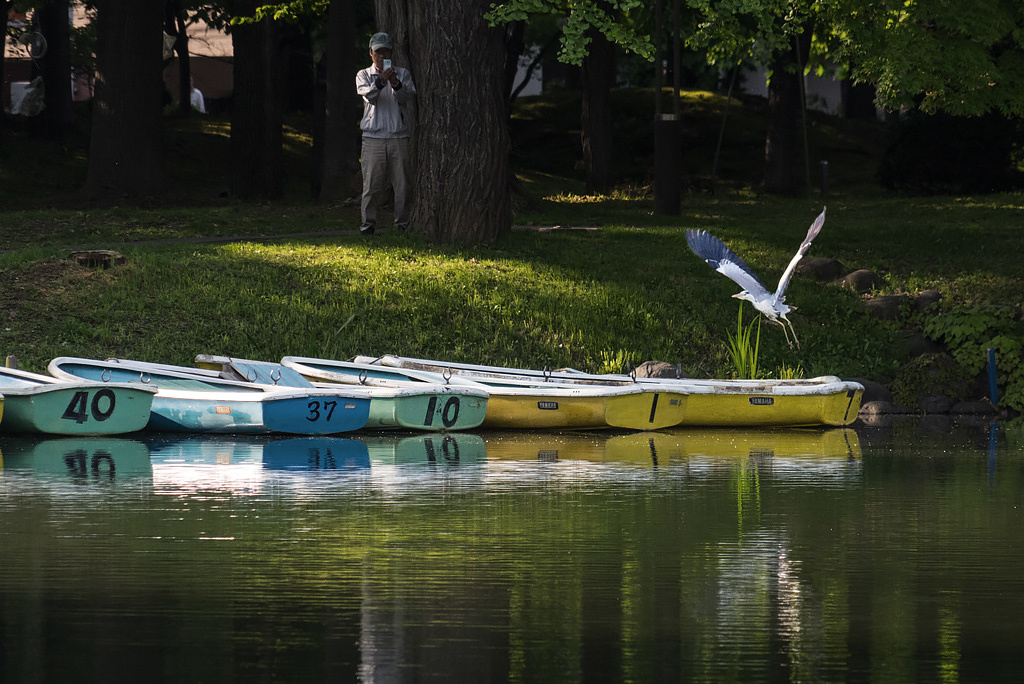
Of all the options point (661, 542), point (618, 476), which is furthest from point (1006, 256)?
point (661, 542)

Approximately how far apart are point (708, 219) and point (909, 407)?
866cm

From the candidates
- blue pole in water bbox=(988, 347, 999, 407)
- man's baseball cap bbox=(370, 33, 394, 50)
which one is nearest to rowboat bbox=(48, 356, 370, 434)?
man's baseball cap bbox=(370, 33, 394, 50)

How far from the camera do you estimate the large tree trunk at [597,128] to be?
1213 inches

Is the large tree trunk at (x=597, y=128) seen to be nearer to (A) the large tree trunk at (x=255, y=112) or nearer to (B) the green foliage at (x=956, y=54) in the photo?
(A) the large tree trunk at (x=255, y=112)

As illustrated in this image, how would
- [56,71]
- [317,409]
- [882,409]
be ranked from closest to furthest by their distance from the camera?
[317,409] → [882,409] → [56,71]

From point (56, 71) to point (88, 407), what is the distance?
2347 cm

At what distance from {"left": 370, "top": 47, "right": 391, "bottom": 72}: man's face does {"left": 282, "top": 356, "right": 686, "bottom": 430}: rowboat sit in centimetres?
583

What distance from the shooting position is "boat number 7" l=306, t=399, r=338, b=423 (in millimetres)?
11805

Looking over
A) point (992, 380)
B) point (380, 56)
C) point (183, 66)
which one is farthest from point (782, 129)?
point (992, 380)

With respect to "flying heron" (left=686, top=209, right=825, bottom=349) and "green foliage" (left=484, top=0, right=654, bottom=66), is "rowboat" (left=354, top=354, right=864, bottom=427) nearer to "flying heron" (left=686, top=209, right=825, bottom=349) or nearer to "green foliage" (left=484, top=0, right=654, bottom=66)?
"flying heron" (left=686, top=209, right=825, bottom=349)

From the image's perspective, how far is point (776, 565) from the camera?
694 centimetres

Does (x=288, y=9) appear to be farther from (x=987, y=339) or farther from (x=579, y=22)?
(x=987, y=339)

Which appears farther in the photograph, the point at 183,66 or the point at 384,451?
the point at 183,66

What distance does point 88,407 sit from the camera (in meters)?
11.7
